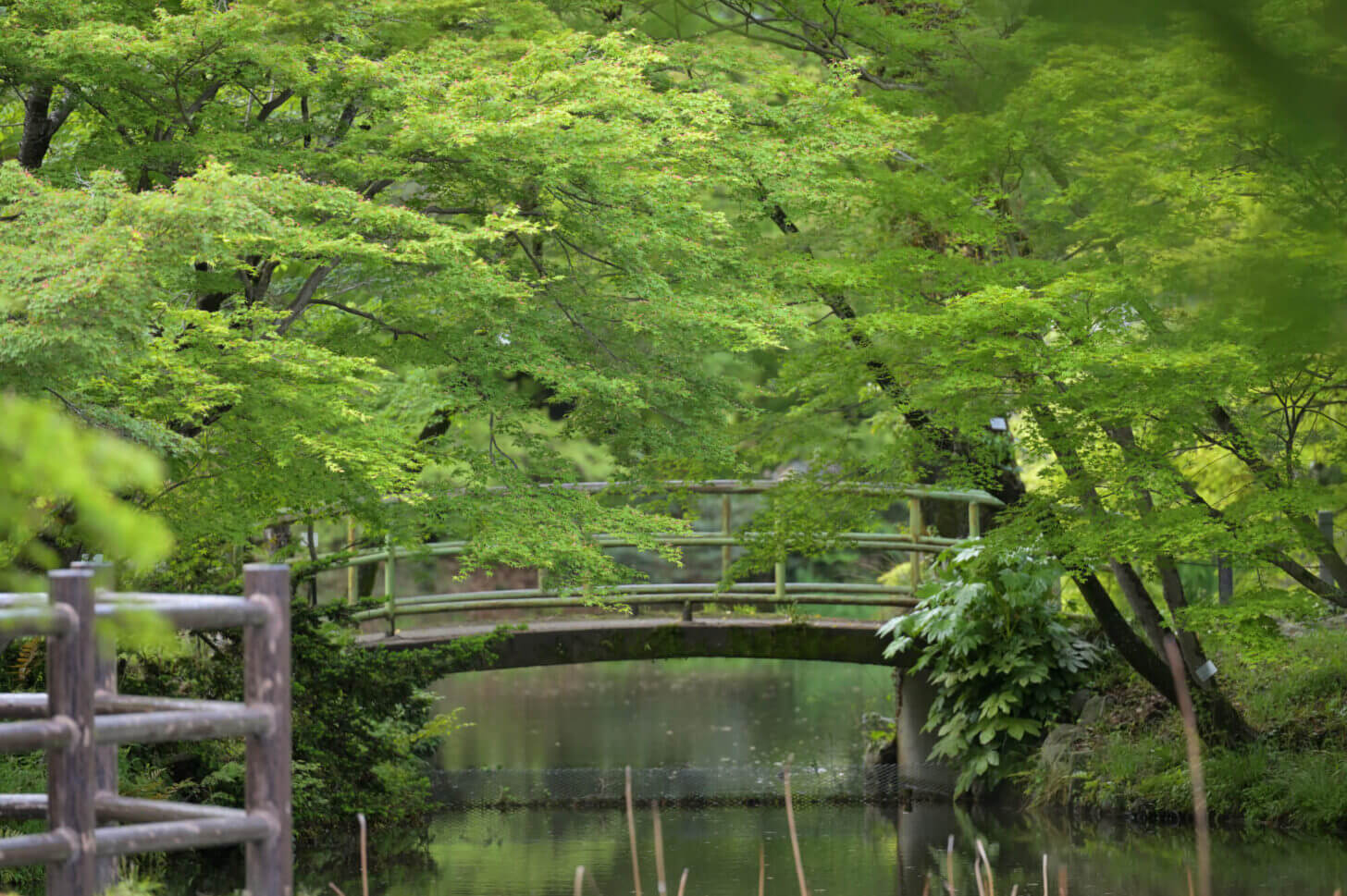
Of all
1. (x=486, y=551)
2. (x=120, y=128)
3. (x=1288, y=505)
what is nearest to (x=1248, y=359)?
(x=1288, y=505)

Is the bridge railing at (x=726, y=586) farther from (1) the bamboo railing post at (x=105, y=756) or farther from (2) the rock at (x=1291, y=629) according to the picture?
(1) the bamboo railing post at (x=105, y=756)

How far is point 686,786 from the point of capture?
12.6 meters

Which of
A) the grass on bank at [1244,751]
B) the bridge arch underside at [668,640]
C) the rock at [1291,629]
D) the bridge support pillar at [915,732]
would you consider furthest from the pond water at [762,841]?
the rock at [1291,629]

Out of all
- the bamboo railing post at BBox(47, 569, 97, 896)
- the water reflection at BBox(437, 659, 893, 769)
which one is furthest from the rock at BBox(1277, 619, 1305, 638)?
the bamboo railing post at BBox(47, 569, 97, 896)

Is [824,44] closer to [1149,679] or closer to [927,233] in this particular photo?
[927,233]

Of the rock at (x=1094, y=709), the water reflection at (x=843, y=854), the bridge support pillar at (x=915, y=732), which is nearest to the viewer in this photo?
the water reflection at (x=843, y=854)

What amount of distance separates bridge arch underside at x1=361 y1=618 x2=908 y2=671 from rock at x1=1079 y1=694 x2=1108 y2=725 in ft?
5.20

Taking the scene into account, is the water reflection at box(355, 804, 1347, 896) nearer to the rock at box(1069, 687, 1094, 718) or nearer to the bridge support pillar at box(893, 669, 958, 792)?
the bridge support pillar at box(893, 669, 958, 792)

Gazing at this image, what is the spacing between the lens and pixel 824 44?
10.3 metres

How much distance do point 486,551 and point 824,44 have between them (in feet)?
15.2

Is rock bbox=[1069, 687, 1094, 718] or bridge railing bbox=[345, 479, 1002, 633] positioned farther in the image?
rock bbox=[1069, 687, 1094, 718]

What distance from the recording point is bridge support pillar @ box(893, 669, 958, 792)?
1240cm

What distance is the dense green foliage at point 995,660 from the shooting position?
1130cm

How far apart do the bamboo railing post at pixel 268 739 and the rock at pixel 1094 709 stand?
9121mm
